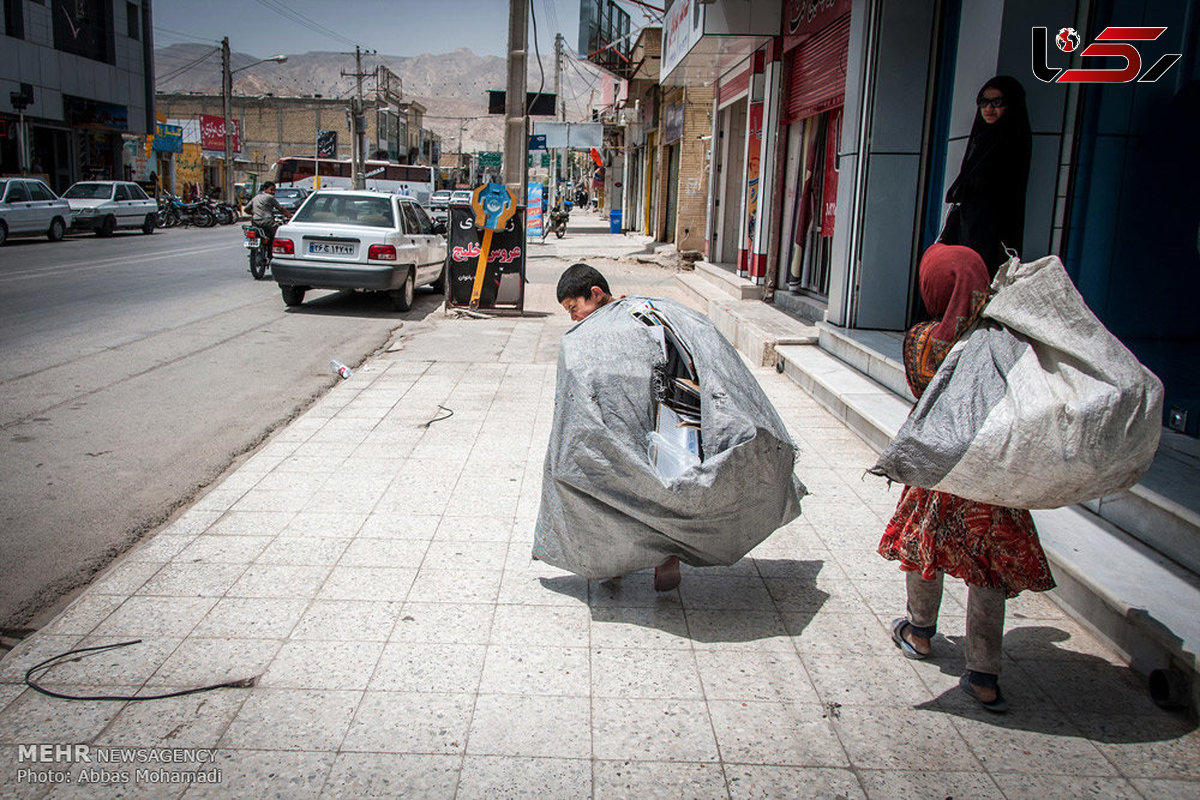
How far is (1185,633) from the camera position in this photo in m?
3.03

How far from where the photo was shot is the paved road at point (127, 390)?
15.0 ft

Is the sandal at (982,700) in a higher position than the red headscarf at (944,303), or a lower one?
lower

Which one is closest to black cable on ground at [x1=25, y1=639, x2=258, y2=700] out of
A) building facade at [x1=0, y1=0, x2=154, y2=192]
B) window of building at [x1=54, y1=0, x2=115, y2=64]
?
building facade at [x1=0, y1=0, x2=154, y2=192]

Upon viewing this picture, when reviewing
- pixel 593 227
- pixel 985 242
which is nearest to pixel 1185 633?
pixel 985 242

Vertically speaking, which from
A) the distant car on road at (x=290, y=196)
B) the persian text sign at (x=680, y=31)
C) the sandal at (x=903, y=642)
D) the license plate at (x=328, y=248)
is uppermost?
the persian text sign at (x=680, y=31)

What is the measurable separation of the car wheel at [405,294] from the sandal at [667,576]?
960 cm

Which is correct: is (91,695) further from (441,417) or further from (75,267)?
(75,267)

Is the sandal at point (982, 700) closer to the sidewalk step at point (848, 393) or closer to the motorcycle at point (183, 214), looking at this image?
the sidewalk step at point (848, 393)

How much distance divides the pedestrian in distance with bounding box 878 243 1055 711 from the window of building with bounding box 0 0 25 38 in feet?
125

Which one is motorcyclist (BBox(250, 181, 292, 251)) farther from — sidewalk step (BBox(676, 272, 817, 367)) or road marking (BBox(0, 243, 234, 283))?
sidewalk step (BBox(676, 272, 817, 367))

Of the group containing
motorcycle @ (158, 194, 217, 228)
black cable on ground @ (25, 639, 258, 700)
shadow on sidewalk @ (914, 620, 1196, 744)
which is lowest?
black cable on ground @ (25, 639, 258, 700)

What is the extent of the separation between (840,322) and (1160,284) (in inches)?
111

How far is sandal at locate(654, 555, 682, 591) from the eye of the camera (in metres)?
3.81

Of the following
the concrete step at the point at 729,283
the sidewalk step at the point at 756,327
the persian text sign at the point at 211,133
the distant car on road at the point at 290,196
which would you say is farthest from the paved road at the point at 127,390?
the persian text sign at the point at 211,133
